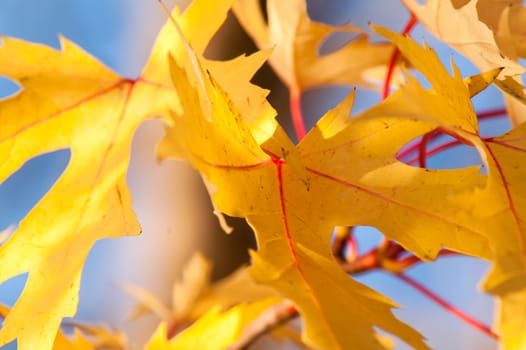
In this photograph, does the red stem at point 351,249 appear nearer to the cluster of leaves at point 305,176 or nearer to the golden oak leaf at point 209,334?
the golden oak leaf at point 209,334

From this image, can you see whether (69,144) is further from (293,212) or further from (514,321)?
(514,321)

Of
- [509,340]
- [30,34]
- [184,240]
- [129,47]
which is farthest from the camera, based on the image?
[30,34]

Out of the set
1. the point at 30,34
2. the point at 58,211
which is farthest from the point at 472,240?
the point at 30,34

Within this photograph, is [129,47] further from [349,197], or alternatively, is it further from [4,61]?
[349,197]

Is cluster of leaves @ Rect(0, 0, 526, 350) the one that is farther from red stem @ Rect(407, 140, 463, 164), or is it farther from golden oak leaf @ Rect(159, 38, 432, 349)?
red stem @ Rect(407, 140, 463, 164)

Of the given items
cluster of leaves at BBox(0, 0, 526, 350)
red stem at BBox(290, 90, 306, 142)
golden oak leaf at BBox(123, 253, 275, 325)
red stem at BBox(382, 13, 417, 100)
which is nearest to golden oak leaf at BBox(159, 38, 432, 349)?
cluster of leaves at BBox(0, 0, 526, 350)

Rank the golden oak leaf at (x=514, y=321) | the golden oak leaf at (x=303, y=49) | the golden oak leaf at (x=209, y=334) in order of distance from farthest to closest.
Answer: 1. the golden oak leaf at (x=303, y=49)
2. the golden oak leaf at (x=209, y=334)
3. the golden oak leaf at (x=514, y=321)

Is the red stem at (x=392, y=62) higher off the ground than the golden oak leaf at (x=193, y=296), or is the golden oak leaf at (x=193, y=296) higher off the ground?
the red stem at (x=392, y=62)

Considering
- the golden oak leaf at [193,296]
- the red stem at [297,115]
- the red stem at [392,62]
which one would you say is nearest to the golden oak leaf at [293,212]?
the red stem at [392,62]
